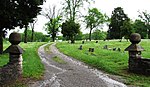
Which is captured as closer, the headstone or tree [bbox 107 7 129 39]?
the headstone

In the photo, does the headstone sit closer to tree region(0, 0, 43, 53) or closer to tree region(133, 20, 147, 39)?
tree region(0, 0, 43, 53)

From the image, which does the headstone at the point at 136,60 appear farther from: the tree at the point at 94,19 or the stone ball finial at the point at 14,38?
the tree at the point at 94,19

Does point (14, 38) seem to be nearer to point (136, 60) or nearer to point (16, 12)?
point (136, 60)

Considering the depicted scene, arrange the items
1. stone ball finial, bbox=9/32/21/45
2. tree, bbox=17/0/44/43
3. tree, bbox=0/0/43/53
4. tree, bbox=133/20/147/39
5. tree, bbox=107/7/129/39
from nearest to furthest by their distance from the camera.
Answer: stone ball finial, bbox=9/32/21/45 → tree, bbox=0/0/43/53 → tree, bbox=17/0/44/43 → tree, bbox=107/7/129/39 → tree, bbox=133/20/147/39

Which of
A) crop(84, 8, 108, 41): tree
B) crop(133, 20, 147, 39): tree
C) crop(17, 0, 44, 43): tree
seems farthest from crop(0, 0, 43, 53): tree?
crop(133, 20, 147, 39): tree

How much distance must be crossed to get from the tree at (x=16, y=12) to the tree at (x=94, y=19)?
55508 millimetres

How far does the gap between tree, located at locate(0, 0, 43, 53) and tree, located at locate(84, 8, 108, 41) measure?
55508 mm

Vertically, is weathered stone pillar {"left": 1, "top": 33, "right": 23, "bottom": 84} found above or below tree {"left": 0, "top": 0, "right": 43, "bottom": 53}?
below

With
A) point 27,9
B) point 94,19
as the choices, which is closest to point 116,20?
point 94,19

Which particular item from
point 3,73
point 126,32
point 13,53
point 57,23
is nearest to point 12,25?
point 13,53

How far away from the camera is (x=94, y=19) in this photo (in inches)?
3465

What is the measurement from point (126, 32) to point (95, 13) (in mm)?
21916

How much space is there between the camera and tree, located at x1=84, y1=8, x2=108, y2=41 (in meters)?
86.2

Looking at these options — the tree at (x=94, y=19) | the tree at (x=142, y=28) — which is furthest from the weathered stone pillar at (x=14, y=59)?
the tree at (x=142, y=28)
